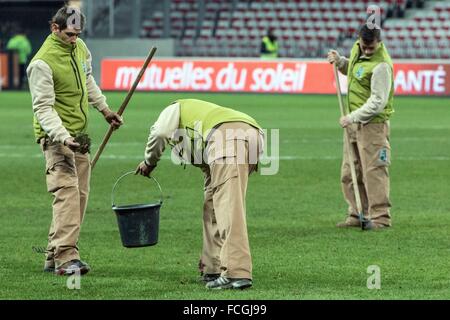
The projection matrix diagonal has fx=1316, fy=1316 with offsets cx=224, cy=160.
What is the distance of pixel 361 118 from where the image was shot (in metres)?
13.6

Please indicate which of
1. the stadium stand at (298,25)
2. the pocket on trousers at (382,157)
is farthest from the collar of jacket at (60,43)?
the stadium stand at (298,25)

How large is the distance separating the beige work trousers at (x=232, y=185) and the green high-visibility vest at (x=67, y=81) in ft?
5.94

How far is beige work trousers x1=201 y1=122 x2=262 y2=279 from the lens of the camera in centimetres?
941

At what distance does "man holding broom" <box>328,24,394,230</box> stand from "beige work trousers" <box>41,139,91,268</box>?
148 inches

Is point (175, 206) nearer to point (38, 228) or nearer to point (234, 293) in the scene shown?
point (38, 228)

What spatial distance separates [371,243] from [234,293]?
3.45m

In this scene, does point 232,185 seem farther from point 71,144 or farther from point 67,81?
point 67,81

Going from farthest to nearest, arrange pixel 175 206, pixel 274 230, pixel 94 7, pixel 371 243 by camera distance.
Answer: pixel 94 7 → pixel 175 206 → pixel 274 230 → pixel 371 243

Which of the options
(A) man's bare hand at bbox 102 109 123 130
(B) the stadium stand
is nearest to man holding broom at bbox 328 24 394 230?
(A) man's bare hand at bbox 102 109 123 130

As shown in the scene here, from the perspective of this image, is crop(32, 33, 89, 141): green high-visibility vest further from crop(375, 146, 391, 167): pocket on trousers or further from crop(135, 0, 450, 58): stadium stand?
crop(135, 0, 450, 58): stadium stand

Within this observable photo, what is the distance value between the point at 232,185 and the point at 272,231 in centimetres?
409

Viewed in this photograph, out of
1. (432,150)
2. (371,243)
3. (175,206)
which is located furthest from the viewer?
(432,150)

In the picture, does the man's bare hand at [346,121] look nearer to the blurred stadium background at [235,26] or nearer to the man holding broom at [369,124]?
the man holding broom at [369,124]

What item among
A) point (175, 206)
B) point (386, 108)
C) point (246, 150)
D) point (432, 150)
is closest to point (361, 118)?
point (386, 108)
